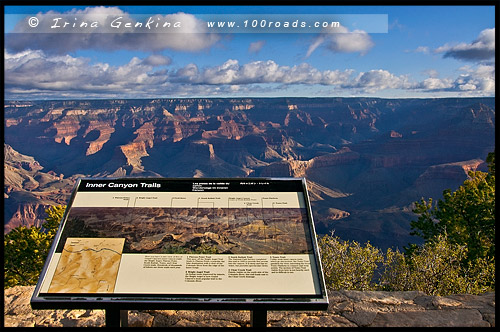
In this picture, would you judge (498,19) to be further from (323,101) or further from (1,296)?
(323,101)

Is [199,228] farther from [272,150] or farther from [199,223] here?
[272,150]

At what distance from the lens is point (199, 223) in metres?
4.71

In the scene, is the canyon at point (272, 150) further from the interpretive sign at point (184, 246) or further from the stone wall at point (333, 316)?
the interpretive sign at point (184, 246)

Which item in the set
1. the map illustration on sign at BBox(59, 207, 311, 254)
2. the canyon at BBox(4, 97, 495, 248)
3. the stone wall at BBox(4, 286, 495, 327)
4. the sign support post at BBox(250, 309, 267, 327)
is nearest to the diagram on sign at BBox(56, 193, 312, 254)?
the map illustration on sign at BBox(59, 207, 311, 254)

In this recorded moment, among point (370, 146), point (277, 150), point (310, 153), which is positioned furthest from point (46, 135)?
point (370, 146)

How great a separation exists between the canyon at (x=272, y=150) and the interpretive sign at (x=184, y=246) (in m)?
76.6

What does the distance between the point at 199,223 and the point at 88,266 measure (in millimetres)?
1171

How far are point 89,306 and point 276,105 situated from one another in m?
192

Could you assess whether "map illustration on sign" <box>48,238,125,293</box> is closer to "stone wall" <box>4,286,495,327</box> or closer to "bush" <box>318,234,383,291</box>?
"stone wall" <box>4,286,495,327</box>

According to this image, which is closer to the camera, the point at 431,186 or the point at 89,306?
the point at 89,306

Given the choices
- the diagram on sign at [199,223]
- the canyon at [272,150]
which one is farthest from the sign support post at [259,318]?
the canyon at [272,150]

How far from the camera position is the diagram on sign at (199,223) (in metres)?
4.53

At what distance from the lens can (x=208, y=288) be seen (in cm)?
420

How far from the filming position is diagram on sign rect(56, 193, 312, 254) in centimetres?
453
